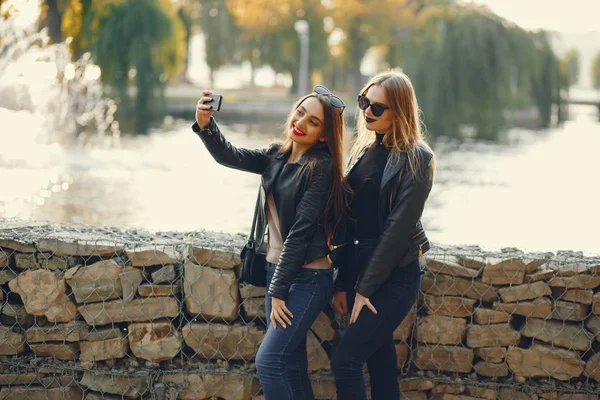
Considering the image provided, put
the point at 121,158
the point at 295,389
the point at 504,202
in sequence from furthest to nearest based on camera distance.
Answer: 1. the point at 121,158
2. the point at 504,202
3. the point at 295,389

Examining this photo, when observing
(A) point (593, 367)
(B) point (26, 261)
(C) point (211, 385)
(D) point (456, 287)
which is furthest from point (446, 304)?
(B) point (26, 261)

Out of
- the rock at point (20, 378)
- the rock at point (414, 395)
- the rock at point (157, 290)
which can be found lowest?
the rock at point (414, 395)

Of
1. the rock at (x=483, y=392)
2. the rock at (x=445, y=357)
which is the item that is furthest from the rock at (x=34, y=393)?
the rock at (x=483, y=392)

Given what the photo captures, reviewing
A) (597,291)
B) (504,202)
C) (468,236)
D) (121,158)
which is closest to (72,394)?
(597,291)

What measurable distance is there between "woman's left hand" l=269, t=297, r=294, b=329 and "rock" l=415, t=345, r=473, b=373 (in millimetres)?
1001

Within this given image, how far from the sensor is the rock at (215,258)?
12.3ft

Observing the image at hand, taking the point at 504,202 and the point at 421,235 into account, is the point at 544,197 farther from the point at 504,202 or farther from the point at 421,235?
the point at 421,235

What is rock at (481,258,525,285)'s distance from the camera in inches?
147

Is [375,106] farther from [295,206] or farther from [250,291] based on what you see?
[250,291]

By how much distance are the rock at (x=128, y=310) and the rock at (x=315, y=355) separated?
0.71 m

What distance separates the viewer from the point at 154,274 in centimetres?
377

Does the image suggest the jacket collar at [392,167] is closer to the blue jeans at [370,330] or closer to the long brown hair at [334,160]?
the long brown hair at [334,160]

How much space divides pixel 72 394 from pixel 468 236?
7.39 m

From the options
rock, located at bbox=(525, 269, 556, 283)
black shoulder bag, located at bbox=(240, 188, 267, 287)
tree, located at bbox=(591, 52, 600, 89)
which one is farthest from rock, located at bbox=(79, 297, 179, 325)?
tree, located at bbox=(591, 52, 600, 89)
